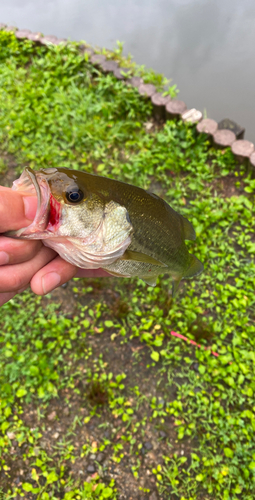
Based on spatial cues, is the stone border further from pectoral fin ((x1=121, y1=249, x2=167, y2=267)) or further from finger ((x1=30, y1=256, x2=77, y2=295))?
finger ((x1=30, y1=256, x2=77, y2=295))

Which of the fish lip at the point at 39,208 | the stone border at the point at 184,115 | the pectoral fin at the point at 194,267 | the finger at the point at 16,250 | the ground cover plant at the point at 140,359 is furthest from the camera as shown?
the stone border at the point at 184,115

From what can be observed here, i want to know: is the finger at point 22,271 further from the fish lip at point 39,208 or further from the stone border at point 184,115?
the stone border at point 184,115

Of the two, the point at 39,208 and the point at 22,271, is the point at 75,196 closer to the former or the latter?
the point at 39,208

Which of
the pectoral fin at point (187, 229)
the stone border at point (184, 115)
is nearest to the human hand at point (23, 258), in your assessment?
the pectoral fin at point (187, 229)

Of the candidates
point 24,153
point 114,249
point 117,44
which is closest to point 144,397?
point 114,249

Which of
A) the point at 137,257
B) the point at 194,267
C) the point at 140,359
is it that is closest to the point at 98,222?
the point at 137,257

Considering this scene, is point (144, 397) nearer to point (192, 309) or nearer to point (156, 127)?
point (192, 309)

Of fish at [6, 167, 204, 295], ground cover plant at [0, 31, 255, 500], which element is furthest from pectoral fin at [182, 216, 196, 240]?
ground cover plant at [0, 31, 255, 500]
